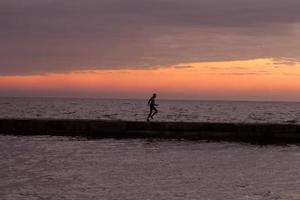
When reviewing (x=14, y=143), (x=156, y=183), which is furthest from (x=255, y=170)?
(x=14, y=143)

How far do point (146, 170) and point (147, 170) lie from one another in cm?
4

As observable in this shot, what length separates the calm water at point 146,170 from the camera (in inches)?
586

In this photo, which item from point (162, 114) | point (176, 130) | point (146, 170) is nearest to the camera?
point (146, 170)

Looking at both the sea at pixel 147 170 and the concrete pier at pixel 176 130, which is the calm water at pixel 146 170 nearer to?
the sea at pixel 147 170

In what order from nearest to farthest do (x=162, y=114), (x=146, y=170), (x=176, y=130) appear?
(x=146, y=170) < (x=176, y=130) < (x=162, y=114)

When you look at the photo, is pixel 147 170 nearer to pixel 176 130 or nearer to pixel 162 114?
pixel 176 130

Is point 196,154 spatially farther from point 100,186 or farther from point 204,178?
point 100,186

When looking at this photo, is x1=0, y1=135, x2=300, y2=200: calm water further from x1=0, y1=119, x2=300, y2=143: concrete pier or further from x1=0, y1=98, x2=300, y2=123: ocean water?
x1=0, y1=98, x2=300, y2=123: ocean water

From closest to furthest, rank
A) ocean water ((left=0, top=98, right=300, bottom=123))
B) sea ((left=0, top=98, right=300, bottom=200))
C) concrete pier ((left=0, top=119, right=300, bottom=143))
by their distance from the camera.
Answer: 1. sea ((left=0, top=98, right=300, bottom=200))
2. concrete pier ((left=0, top=119, right=300, bottom=143))
3. ocean water ((left=0, top=98, right=300, bottom=123))

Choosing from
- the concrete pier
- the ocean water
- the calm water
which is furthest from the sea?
the ocean water

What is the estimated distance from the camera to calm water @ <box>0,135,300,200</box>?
1488 cm

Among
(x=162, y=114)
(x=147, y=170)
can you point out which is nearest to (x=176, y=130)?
(x=147, y=170)

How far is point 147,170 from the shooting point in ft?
62.7

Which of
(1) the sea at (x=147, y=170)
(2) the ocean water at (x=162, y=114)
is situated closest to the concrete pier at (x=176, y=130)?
(1) the sea at (x=147, y=170)
